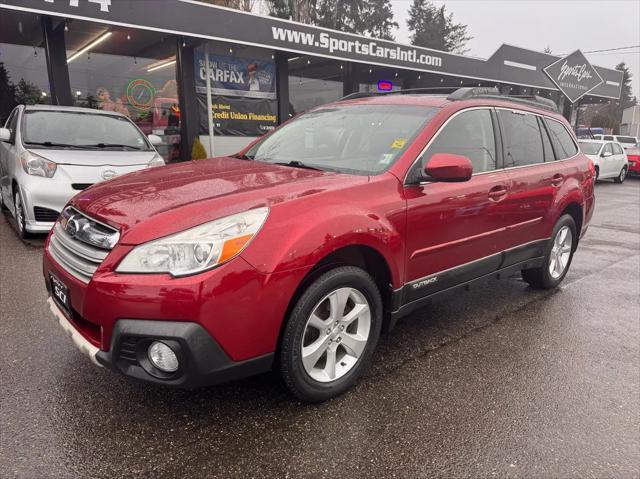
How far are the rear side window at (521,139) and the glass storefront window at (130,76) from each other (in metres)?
8.98

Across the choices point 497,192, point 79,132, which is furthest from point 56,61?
point 497,192

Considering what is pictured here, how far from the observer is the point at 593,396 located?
9.39ft

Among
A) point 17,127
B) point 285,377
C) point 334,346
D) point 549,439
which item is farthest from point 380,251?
point 17,127

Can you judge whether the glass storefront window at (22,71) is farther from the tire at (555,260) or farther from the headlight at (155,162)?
the tire at (555,260)

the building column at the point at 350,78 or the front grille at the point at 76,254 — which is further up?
the building column at the point at 350,78

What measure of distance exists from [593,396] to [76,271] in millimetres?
2994

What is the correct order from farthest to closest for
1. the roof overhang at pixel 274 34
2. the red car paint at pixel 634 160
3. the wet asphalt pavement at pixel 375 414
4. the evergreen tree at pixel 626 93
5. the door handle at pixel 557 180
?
the evergreen tree at pixel 626 93 → the red car paint at pixel 634 160 → the roof overhang at pixel 274 34 → the door handle at pixel 557 180 → the wet asphalt pavement at pixel 375 414

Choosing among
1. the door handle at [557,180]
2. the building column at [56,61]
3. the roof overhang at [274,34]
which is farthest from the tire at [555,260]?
the building column at [56,61]

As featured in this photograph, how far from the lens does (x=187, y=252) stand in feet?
6.89

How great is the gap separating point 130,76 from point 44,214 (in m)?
7.10

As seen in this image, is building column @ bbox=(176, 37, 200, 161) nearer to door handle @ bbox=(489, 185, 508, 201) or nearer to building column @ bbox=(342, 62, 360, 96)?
building column @ bbox=(342, 62, 360, 96)

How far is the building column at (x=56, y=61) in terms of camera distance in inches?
389

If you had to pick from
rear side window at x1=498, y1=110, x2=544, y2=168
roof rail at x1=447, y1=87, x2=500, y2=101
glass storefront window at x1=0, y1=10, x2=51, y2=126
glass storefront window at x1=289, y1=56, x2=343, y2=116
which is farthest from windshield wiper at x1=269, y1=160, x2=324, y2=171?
glass storefront window at x1=289, y1=56, x2=343, y2=116

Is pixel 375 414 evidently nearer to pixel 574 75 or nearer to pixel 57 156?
pixel 57 156
